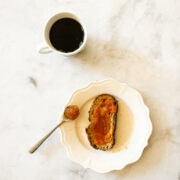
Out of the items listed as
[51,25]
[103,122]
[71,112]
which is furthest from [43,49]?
[103,122]

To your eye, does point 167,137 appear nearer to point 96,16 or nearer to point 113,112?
point 113,112

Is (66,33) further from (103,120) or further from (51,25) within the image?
(103,120)

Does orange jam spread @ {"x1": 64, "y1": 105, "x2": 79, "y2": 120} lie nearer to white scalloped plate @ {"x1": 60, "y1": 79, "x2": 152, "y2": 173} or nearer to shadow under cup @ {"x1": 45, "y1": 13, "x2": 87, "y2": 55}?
white scalloped plate @ {"x1": 60, "y1": 79, "x2": 152, "y2": 173}

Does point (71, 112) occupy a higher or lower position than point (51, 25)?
lower

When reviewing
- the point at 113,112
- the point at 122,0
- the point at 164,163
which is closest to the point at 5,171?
the point at 113,112

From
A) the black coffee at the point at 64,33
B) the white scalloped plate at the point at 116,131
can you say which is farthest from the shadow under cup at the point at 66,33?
the white scalloped plate at the point at 116,131

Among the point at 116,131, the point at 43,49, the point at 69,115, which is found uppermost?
the point at 43,49
